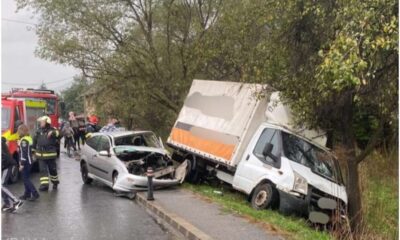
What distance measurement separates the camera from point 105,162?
13.4 metres

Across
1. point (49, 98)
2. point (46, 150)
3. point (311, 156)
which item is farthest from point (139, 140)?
point (49, 98)

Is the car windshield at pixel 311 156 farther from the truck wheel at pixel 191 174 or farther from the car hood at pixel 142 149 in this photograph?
the car hood at pixel 142 149

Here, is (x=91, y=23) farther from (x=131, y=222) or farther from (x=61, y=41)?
(x=131, y=222)

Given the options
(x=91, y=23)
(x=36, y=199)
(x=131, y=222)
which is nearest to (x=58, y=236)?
(x=131, y=222)

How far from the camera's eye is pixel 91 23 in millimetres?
17516

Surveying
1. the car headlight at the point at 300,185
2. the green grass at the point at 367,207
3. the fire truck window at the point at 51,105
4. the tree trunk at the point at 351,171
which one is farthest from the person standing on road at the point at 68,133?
the tree trunk at the point at 351,171

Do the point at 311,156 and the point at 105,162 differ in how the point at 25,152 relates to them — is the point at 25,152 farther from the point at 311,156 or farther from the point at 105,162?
the point at 311,156

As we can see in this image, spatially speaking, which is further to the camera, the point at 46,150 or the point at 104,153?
the point at 104,153

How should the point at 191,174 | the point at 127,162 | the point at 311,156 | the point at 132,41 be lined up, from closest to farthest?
the point at 311,156 → the point at 127,162 → the point at 191,174 → the point at 132,41

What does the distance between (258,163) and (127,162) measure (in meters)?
3.53

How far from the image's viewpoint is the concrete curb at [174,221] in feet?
26.9

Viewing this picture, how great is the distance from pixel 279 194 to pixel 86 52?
10.2 meters

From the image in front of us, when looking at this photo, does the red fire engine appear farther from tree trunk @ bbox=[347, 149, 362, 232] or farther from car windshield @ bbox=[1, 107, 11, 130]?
tree trunk @ bbox=[347, 149, 362, 232]

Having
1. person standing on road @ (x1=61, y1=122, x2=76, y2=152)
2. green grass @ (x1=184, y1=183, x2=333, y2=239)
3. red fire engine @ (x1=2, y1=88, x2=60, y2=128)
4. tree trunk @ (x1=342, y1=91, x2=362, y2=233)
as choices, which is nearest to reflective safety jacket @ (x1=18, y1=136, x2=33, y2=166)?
green grass @ (x1=184, y1=183, x2=333, y2=239)
